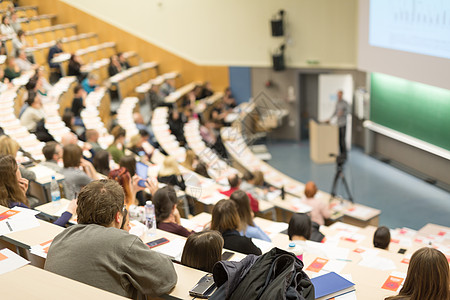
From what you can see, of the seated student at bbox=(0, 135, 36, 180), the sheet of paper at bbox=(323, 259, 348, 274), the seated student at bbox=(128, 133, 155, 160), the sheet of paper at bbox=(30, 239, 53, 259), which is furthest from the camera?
the seated student at bbox=(128, 133, 155, 160)

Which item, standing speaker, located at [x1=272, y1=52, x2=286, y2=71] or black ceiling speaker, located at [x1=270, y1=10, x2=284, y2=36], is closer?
black ceiling speaker, located at [x1=270, y1=10, x2=284, y2=36]

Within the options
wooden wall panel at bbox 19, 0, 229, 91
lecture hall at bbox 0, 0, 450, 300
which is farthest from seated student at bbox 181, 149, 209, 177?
wooden wall panel at bbox 19, 0, 229, 91

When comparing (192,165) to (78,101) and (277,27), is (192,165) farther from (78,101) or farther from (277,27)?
(277,27)

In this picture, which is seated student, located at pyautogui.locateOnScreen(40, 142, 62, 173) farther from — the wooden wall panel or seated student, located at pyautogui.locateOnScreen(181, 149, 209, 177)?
the wooden wall panel

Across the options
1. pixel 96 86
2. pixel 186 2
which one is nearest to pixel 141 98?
pixel 96 86

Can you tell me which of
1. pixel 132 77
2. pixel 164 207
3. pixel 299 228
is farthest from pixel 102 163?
pixel 132 77

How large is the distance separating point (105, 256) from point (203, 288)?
0.51 meters

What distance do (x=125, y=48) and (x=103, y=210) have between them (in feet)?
37.5

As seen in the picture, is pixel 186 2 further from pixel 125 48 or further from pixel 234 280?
pixel 234 280

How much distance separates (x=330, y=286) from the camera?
275cm

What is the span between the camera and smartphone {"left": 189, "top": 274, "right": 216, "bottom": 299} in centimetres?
245

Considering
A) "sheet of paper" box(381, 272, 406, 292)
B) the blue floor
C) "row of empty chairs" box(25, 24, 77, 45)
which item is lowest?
the blue floor

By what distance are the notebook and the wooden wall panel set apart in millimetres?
10619

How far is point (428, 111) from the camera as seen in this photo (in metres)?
9.62
